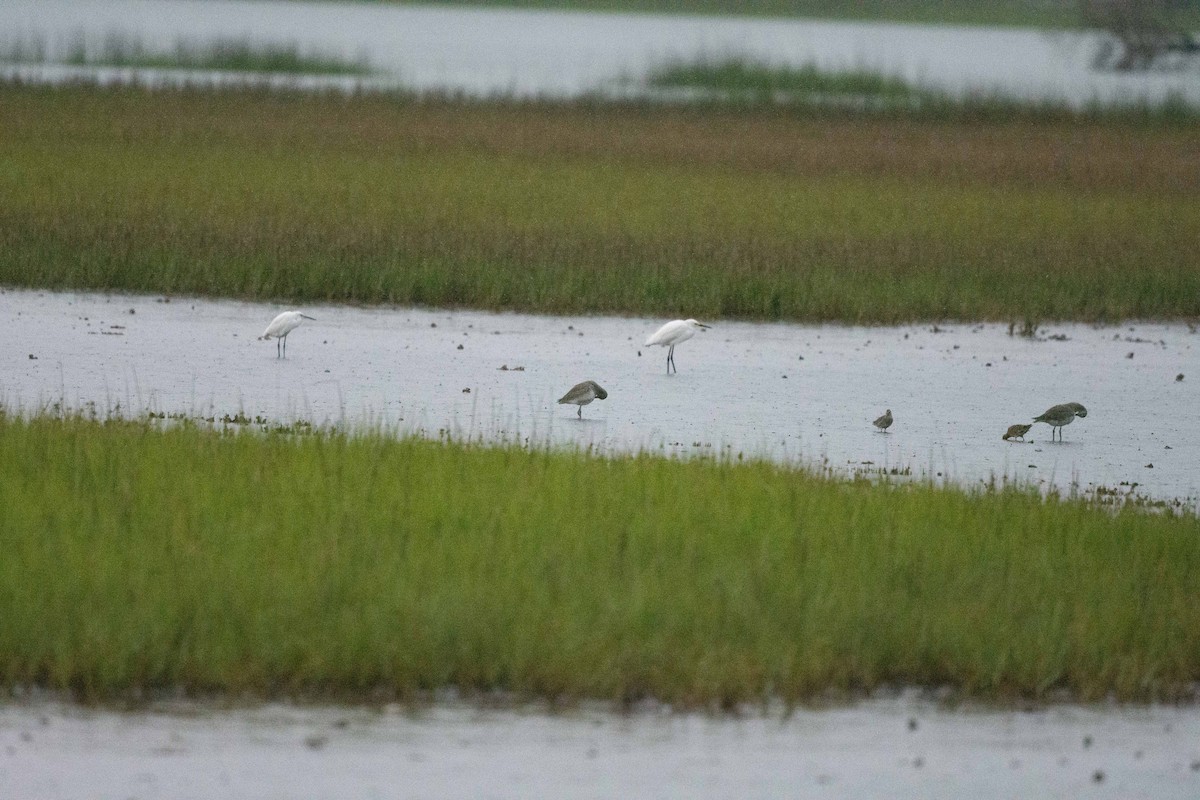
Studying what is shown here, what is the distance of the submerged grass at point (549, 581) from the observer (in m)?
6.48

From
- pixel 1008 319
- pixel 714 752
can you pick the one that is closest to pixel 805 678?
pixel 714 752

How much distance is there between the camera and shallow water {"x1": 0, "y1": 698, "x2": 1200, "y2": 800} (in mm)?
5695

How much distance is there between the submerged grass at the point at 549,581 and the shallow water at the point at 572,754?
0.61 feet

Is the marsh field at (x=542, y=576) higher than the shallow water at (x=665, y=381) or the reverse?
the reverse

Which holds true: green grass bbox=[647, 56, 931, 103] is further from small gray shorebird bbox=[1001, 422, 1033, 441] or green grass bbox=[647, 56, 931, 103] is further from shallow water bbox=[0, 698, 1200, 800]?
shallow water bbox=[0, 698, 1200, 800]

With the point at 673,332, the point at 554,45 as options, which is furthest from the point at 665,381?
the point at 554,45

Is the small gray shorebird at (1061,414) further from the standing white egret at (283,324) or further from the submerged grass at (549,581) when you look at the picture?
the standing white egret at (283,324)

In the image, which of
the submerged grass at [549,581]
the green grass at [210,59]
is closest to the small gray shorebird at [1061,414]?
the submerged grass at [549,581]

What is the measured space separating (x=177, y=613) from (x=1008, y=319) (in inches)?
489

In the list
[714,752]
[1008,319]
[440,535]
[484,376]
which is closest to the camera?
[714,752]

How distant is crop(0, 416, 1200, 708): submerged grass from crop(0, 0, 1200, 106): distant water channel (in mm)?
29579

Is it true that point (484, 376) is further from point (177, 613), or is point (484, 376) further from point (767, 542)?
point (177, 613)

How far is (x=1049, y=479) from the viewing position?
425 inches

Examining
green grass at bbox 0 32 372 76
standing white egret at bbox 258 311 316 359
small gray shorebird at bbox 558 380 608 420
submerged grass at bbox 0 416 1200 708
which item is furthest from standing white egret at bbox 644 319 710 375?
green grass at bbox 0 32 372 76
